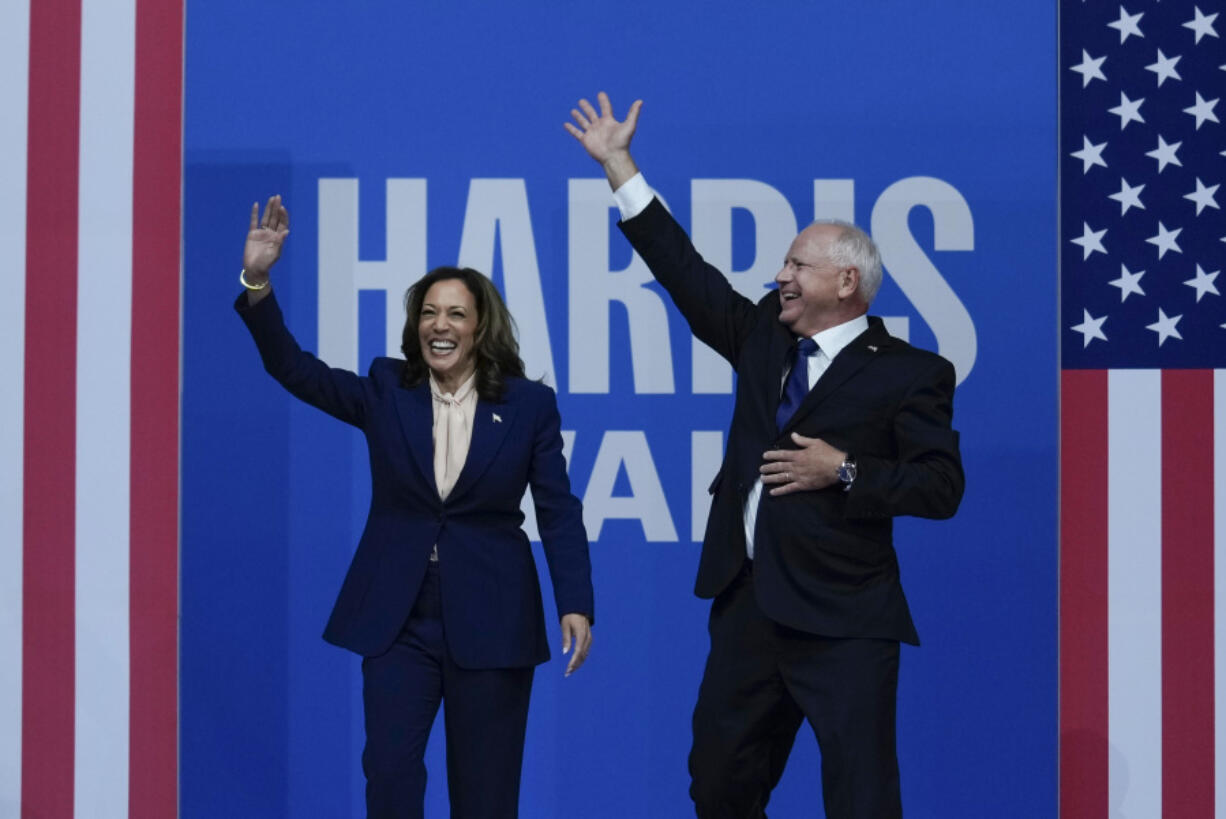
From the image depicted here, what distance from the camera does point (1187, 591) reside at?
3.87m

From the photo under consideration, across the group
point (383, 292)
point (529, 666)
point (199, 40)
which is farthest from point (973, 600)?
point (199, 40)

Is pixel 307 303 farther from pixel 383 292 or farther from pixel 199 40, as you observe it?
pixel 199 40

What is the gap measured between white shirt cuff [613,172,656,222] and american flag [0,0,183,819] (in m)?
1.45

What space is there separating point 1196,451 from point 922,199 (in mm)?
990

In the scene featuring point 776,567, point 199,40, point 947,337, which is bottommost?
point 776,567

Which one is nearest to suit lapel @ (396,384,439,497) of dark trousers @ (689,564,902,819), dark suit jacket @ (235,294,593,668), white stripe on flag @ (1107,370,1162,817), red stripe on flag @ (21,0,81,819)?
dark suit jacket @ (235,294,593,668)

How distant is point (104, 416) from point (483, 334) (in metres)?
1.40

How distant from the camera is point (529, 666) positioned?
288 cm

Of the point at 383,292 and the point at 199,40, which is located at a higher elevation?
the point at 199,40

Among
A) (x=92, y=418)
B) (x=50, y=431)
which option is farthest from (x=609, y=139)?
(x=50, y=431)

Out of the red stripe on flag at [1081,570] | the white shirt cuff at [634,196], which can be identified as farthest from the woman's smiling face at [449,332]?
the red stripe on flag at [1081,570]

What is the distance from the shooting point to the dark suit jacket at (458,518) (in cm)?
281

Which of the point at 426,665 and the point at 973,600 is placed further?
the point at 973,600

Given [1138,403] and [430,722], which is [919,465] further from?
[1138,403]
